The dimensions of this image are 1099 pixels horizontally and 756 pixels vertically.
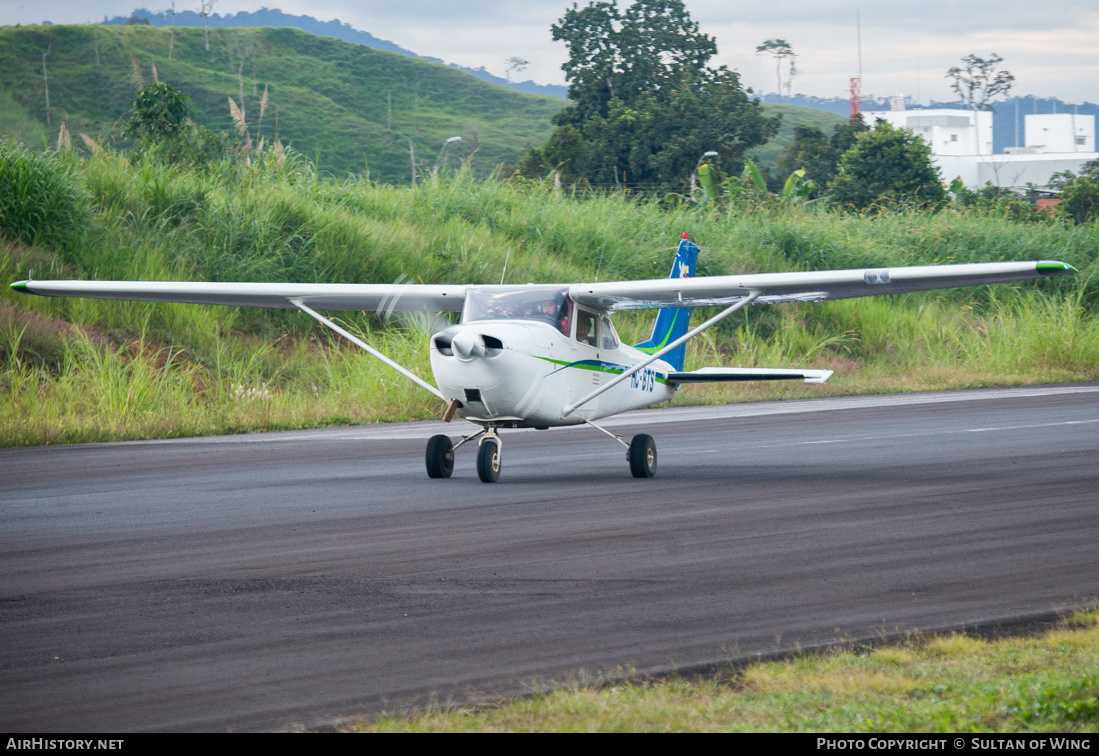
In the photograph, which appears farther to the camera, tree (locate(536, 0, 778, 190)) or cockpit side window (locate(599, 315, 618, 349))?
tree (locate(536, 0, 778, 190))

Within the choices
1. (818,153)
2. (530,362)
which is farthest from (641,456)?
(818,153)

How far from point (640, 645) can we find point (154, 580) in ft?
10.9

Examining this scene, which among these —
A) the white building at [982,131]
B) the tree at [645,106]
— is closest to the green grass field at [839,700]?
the tree at [645,106]

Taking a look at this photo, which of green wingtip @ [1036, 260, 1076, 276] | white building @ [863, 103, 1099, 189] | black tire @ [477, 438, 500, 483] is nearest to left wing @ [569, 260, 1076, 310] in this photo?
green wingtip @ [1036, 260, 1076, 276]

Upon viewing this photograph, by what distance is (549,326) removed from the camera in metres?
12.3

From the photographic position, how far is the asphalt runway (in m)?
5.19

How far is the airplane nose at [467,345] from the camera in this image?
437 inches

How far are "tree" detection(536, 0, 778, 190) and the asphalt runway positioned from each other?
35695mm

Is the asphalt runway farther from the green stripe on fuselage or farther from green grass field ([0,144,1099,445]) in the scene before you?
green grass field ([0,144,1099,445])

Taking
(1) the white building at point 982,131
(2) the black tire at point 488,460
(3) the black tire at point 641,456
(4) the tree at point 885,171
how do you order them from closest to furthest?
(2) the black tire at point 488,460, (3) the black tire at point 641,456, (4) the tree at point 885,171, (1) the white building at point 982,131

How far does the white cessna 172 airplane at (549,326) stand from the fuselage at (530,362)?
1cm

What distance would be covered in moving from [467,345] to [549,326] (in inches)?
56.7

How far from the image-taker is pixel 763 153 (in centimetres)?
12356

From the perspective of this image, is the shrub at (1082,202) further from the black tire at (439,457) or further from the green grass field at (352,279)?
the black tire at (439,457)
